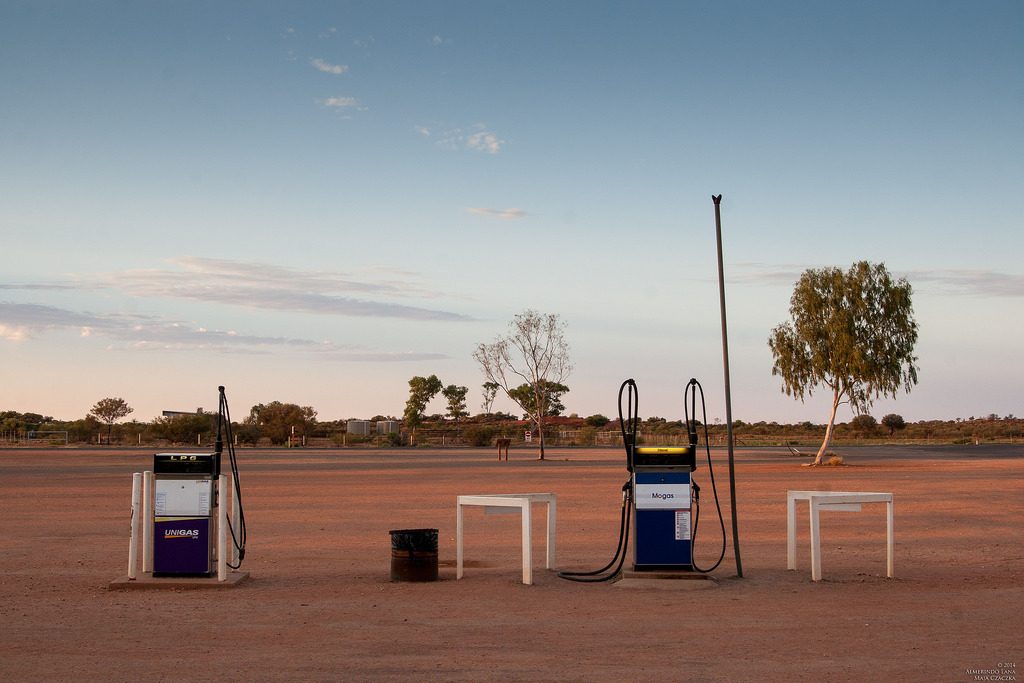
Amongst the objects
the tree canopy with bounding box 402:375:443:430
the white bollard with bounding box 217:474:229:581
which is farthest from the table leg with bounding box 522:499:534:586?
the tree canopy with bounding box 402:375:443:430

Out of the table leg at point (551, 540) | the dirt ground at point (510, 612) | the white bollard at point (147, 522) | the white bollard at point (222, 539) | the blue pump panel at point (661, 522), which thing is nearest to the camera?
the dirt ground at point (510, 612)

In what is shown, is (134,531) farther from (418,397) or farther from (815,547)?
(418,397)

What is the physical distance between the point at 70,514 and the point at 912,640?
1738 centimetres

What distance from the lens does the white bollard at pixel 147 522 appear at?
12.2 meters

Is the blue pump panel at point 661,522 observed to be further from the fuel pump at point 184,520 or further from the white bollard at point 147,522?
the white bollard at point 147,522

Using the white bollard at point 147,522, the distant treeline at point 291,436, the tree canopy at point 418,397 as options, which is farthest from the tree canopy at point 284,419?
the white bollard at point 147,522

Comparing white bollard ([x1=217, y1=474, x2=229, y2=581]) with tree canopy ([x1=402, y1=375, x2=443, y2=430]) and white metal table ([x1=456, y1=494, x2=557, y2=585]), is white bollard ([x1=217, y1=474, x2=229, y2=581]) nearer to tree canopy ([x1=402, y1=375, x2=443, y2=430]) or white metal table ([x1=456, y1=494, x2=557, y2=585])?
white metal table ([x1=456, y1=494, x2=557, y2=585])

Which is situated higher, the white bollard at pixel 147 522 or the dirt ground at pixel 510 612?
the white bollard at pixel 147 522

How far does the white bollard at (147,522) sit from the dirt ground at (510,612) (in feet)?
1.63

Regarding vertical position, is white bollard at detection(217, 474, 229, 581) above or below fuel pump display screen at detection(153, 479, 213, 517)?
below

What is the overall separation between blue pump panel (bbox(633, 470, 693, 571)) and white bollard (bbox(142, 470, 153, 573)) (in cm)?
544

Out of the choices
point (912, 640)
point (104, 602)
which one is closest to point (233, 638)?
point (104, 602)

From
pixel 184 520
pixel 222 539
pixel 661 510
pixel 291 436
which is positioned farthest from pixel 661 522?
pixel 291 436

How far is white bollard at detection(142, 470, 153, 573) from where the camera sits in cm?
1222
